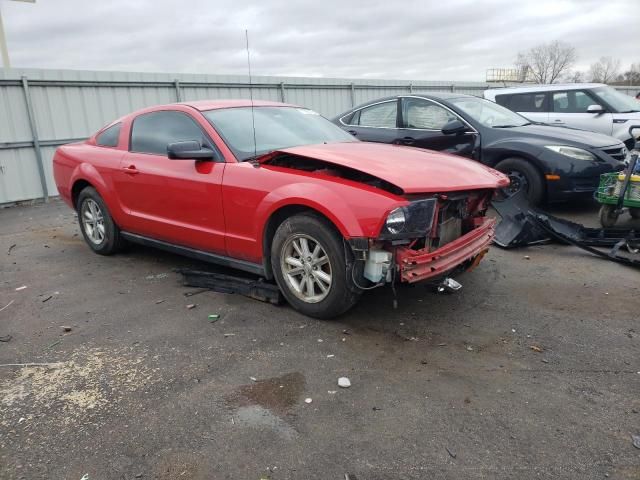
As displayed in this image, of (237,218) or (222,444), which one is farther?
(237,218)

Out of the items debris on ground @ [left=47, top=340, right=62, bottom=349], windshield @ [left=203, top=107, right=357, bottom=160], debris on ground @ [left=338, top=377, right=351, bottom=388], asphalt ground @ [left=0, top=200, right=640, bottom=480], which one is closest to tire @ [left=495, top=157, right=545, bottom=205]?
asphalt ground @ [left=0, top=200, right=640, bottom=480]

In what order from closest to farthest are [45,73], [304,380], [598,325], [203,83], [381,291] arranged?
[304,380] < [598,325] < [381,291] < [45,73] < [203,83]

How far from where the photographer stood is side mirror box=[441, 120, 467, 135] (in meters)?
6.92

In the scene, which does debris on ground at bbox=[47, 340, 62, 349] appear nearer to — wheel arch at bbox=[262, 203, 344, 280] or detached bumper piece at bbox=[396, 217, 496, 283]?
wheel arch at bbox=[262, 203, 344, 280]

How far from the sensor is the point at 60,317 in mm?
4117

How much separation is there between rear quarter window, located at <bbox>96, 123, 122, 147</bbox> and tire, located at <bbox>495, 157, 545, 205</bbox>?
188 inches

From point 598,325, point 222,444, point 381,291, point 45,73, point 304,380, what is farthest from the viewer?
point 45,73

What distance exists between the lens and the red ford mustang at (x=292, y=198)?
3.41 meters

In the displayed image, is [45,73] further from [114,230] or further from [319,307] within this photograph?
[319,307]

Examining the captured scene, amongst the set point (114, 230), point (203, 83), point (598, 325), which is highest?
point (203, 83)

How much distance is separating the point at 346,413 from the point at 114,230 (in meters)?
3.79

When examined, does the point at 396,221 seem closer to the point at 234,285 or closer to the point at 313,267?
the point at 313,267

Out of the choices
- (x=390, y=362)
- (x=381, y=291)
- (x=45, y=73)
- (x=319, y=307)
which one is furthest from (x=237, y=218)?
(x=45, y=73)

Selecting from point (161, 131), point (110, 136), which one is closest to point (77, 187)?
point (110, 136)
